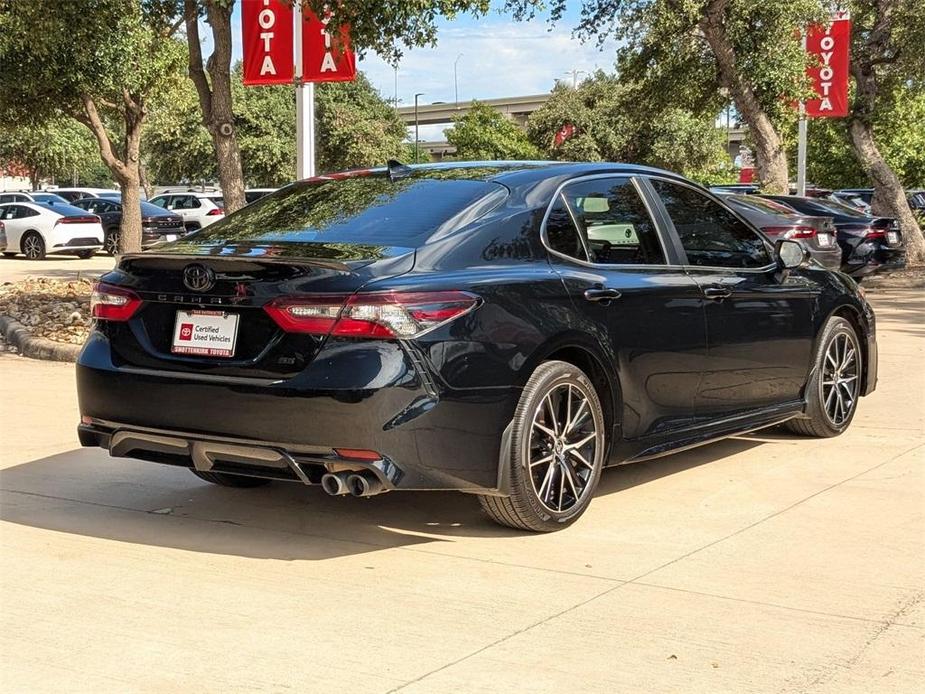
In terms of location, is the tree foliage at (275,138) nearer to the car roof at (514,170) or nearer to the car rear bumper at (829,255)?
the car rear bumper at (829,255)

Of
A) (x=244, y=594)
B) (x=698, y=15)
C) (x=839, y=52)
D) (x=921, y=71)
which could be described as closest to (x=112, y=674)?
(x=244, y=594)

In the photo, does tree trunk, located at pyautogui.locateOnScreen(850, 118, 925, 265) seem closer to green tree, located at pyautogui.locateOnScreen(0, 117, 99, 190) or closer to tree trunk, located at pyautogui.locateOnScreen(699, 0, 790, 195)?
tree trunk, located at pyautogui.locateOnScreen(699, 0, 790, 195)

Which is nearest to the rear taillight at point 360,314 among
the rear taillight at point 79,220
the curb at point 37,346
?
the curb at point 37,346

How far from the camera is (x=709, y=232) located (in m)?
6.92

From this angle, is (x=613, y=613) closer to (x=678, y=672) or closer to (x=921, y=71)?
(x=678, y=672)

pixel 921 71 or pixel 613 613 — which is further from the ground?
pixel 921 71

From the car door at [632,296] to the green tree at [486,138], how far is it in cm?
7157

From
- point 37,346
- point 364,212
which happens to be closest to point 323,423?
point 364,212

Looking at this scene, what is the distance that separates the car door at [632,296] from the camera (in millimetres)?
5840

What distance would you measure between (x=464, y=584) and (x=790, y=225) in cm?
1241

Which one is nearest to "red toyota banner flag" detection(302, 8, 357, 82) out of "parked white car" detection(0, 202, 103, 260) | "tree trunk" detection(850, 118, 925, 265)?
"tree trunk" detection(850, 118, 925, 265)

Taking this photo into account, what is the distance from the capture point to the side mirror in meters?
7.23

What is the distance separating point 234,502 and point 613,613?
7.94ft

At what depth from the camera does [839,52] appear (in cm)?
→ 2312
